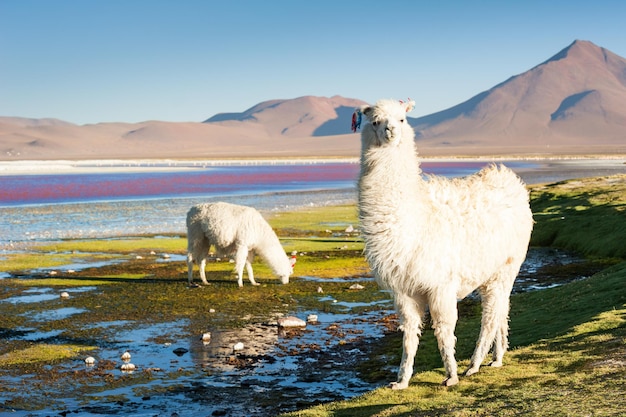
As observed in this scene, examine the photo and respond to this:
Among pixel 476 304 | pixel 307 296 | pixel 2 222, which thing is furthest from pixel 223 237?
pixel 2 222

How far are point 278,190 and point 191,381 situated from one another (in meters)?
47.3

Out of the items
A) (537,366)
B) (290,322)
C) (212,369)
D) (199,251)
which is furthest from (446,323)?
(199,251)

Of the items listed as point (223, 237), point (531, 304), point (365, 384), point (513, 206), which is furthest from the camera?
point (223, 237)

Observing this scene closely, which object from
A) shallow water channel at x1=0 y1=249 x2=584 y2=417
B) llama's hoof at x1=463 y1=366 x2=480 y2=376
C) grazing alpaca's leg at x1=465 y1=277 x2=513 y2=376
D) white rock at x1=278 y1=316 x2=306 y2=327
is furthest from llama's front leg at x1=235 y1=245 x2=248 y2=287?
llama's hoof at x1=463 y1=366 x2=480 y2=376

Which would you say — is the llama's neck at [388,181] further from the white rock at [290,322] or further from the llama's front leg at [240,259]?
the llama's front leg at [240,259]

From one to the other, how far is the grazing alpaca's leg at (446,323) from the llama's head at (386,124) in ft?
6.38

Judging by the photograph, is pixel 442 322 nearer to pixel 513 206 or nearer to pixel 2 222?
pixel 513 206

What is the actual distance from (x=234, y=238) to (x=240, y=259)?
23.7 inches

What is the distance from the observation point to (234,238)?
18688 mm

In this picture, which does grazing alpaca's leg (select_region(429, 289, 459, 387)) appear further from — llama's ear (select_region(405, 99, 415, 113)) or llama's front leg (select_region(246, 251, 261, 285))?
llama's front leg (select_region(246, 251, 261, 285))

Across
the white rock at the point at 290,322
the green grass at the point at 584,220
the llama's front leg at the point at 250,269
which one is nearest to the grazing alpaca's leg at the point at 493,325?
the white rock at the point at 290,322

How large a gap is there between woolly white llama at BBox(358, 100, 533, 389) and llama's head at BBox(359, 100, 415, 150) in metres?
0.01

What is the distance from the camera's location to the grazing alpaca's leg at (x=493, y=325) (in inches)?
358

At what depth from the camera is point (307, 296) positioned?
1731 cm
